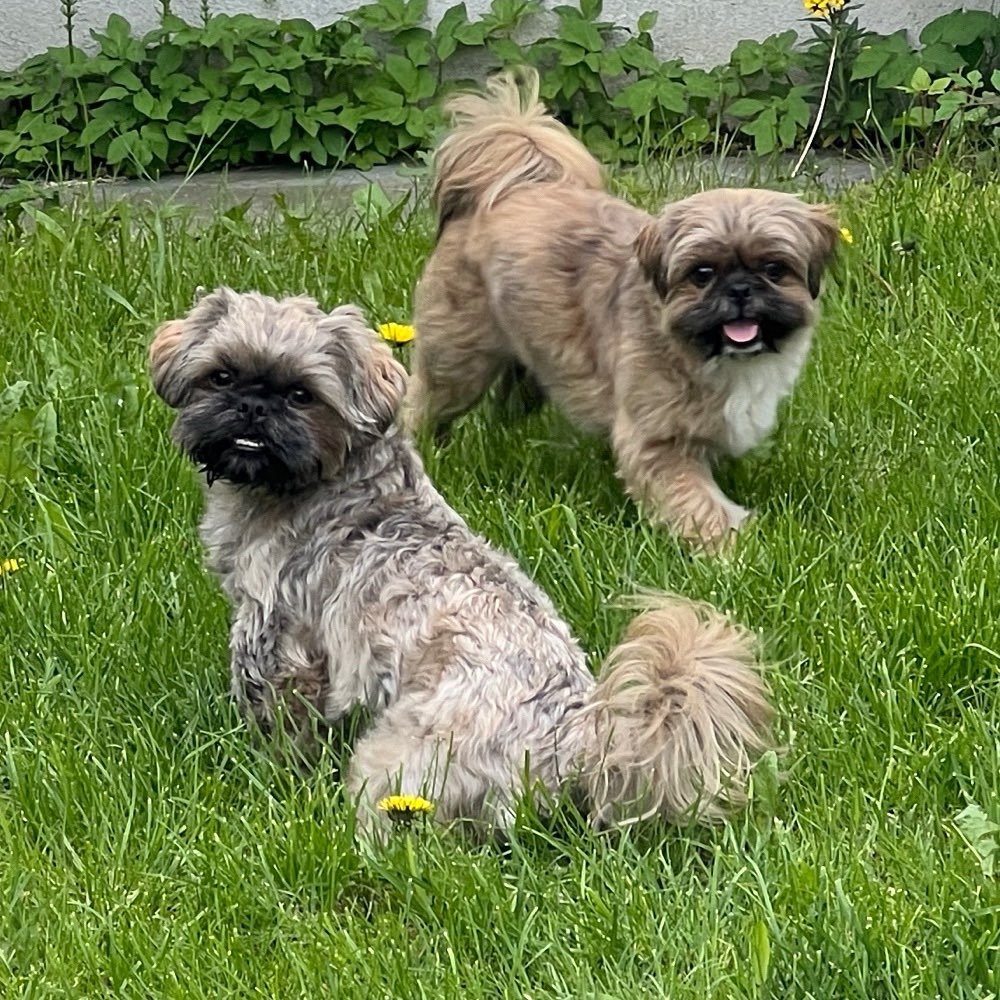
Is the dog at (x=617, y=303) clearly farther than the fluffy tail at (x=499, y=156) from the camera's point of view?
A: No

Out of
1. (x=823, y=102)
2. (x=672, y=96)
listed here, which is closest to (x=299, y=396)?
(x=823, y=102)

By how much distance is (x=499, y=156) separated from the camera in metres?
5.16

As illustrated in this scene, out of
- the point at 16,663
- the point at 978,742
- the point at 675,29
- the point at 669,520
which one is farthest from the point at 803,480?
the point at 675,29

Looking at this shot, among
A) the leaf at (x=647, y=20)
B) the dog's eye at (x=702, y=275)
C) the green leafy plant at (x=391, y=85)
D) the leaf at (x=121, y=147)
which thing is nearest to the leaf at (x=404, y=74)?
the green leafy plant at (x=391, y=85)

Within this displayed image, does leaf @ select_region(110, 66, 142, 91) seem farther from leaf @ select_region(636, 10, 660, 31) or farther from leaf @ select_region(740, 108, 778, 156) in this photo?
leaf @ select_region(740, 108, 778, 156)

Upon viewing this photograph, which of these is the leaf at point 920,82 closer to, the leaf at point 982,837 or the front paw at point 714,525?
the front paw at point 714,525

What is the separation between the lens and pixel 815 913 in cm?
Answer: 266

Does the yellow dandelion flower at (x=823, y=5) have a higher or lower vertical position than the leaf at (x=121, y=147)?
higher

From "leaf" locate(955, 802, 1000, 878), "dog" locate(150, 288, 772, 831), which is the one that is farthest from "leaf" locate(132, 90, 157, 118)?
"leaf" locate(955, 802, 1000, 878)

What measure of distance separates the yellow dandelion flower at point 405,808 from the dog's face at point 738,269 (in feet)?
5.75

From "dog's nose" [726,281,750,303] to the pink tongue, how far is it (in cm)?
6

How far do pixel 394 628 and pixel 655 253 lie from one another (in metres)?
1.54

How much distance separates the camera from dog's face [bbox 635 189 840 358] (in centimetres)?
441

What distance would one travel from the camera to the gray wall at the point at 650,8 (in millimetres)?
7898
